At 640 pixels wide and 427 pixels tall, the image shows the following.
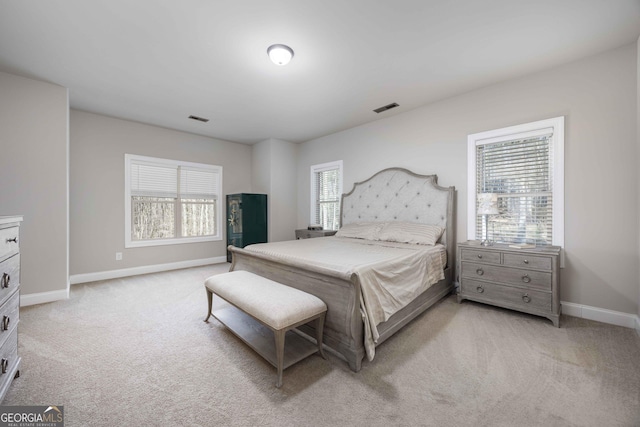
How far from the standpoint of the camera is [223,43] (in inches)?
93.7

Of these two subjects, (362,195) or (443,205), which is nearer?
(443,205)

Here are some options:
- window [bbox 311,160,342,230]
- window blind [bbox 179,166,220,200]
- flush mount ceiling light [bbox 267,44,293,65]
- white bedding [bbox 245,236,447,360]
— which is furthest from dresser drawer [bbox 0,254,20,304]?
window [bbox 311,160,342,230]

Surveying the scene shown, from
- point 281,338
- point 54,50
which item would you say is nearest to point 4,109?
point 54,50

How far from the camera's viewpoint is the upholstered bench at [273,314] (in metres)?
1.65

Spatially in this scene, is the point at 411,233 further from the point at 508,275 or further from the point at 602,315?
the point at 602,315

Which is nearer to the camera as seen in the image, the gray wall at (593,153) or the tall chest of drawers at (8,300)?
the tall chest of drawers at (8,300)

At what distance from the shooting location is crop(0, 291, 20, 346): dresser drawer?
1.45 meters

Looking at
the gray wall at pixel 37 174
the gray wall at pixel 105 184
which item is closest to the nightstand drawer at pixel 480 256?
the gray wall at pixel 105 184

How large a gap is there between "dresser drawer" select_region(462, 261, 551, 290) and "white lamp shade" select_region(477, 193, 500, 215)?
0.60 meters

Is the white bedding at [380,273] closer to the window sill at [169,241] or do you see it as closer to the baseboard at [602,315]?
the baseboard at [602,315]

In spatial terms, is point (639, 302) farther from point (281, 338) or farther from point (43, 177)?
point (43, 177)

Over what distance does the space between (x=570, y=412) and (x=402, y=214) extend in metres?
2.73

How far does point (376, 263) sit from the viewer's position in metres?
2.09

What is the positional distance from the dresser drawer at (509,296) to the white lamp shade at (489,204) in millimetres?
793
